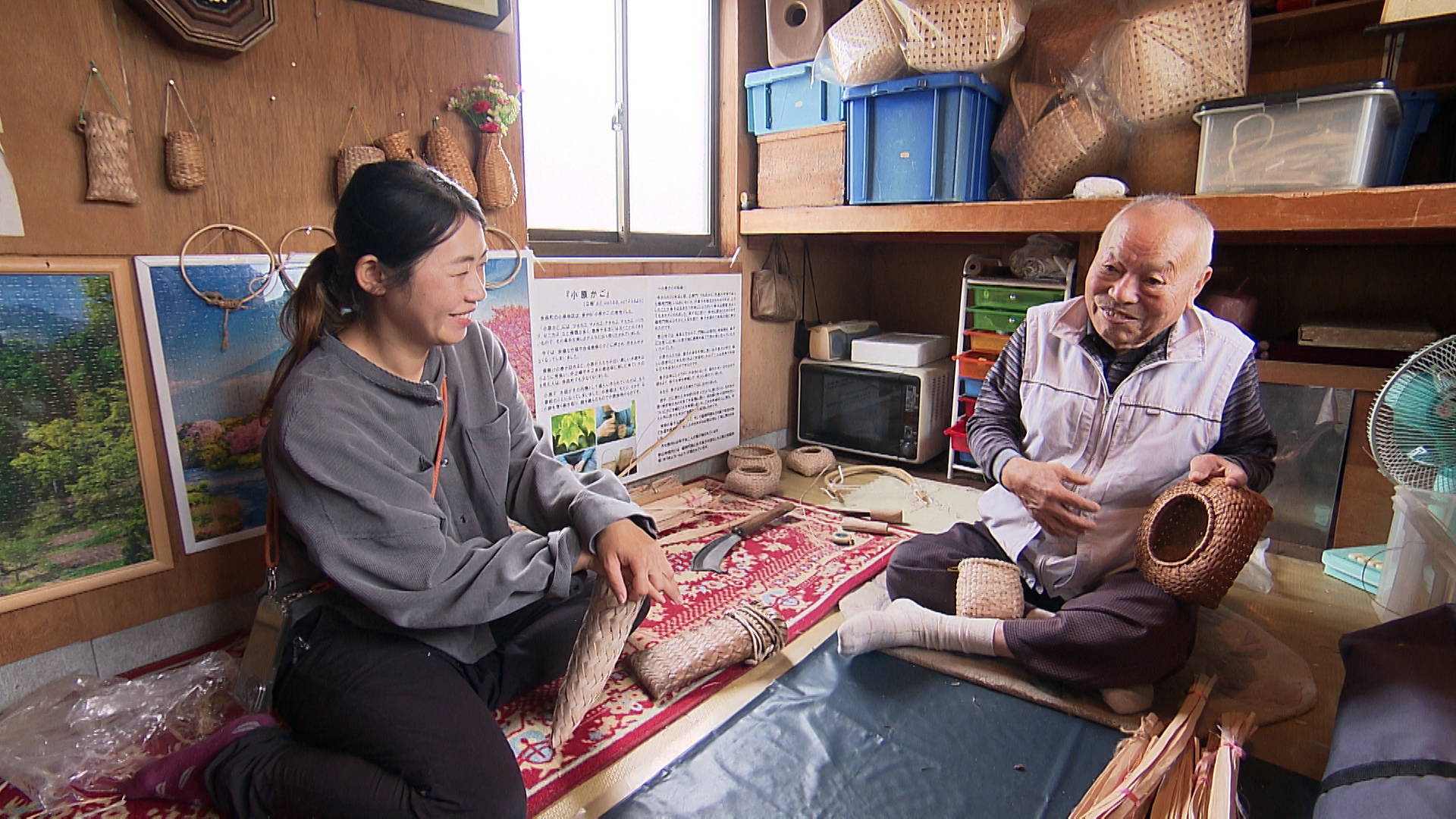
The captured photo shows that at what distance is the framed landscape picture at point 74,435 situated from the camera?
1417 millimetres

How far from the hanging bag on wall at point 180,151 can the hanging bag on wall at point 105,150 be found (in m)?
0.07

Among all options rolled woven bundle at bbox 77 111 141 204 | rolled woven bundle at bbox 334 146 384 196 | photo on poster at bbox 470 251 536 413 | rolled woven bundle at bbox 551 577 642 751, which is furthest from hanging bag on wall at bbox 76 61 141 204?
rolled woven bundle at bbox 551 577 642 751

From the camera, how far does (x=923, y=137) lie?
8.88 feet

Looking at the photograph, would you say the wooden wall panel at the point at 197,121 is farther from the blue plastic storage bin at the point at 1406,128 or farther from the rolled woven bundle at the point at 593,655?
the blue plastic storage bin at the point at 1406,128

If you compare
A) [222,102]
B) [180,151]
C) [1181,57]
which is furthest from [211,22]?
[1181,57]

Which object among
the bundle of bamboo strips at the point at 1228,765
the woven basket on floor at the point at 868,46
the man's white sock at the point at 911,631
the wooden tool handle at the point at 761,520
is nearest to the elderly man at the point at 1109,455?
the man's white sock at the point at 911,631

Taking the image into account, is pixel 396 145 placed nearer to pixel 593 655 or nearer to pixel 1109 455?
pixel 593 655

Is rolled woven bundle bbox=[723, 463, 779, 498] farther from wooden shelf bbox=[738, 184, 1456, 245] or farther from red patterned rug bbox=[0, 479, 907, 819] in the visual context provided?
wooden shelf bbox=[738, 184, 1456, 245]

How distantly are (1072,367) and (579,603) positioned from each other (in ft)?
4.07

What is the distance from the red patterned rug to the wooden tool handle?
4 cm

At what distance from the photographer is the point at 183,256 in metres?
1.59

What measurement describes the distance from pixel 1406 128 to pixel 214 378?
3313 millimetres

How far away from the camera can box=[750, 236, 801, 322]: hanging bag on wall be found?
10.7 feet

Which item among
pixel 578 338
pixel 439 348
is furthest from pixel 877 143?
pixel 439 348
